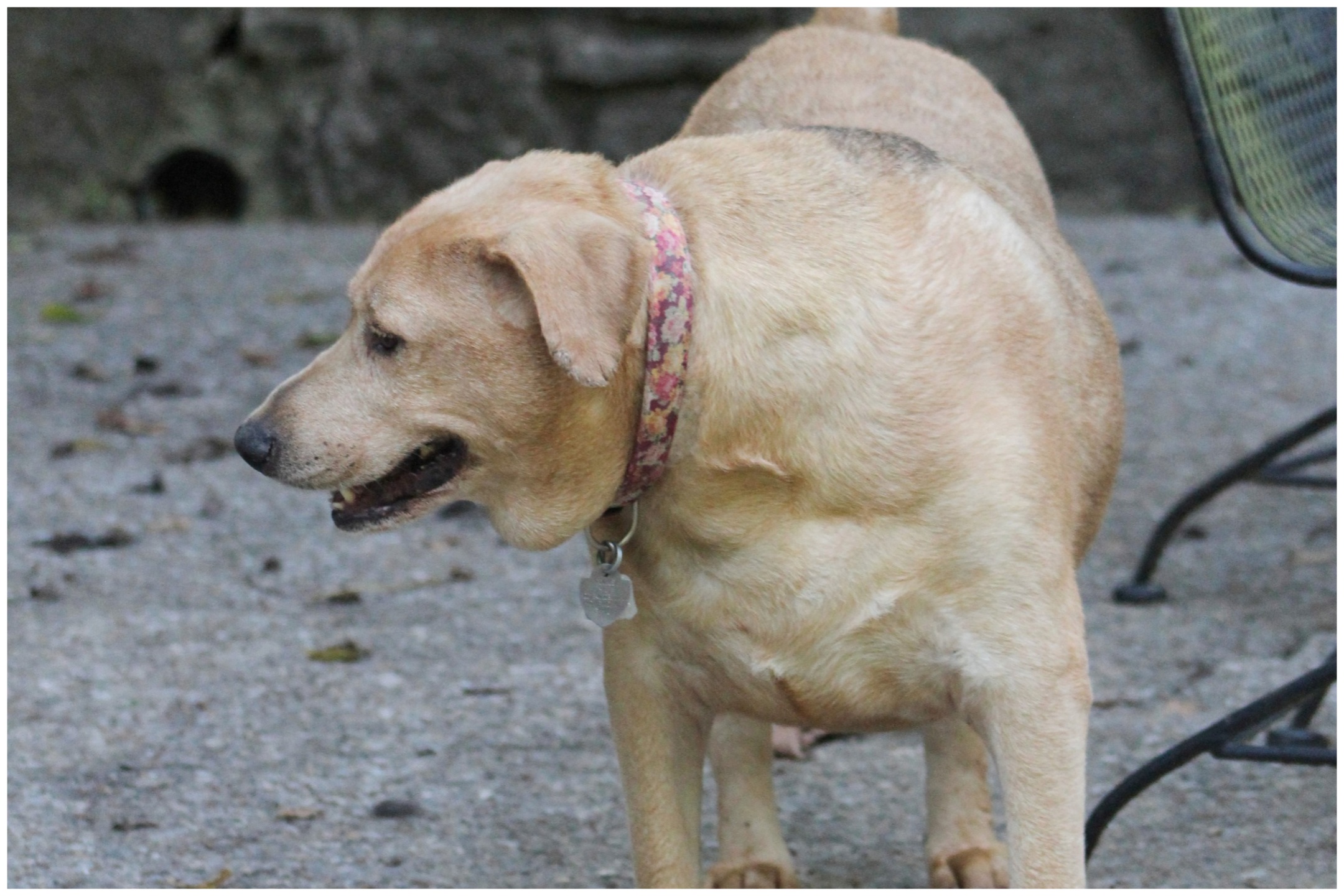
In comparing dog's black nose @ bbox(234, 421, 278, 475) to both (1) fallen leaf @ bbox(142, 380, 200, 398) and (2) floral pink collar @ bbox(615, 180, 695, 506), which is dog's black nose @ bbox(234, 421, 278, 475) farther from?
(1) fallen leaf @ bbox(142, 380, 200, 398)

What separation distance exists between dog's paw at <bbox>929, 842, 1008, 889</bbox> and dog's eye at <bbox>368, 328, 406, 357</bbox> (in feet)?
5.10

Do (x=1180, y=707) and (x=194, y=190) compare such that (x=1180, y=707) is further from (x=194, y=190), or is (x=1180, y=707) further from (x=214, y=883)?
(x=194, y=190)

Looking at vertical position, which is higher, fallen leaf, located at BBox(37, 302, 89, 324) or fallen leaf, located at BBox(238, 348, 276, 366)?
fallen leaf, located at BBox(37, 302, 89, 324)

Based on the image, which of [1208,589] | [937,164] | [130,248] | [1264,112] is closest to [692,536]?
[937,164]

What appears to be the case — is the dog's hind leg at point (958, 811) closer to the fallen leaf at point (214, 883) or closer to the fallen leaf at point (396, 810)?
the fallen leaf at point (396, 810)

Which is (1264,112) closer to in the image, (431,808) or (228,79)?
(431,808)

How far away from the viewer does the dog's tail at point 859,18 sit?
14.0ft

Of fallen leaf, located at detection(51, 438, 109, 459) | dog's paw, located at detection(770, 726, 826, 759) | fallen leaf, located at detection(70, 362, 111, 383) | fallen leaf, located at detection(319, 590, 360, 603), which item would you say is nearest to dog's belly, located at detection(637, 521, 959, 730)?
dog's paw, located at detection(770, 726, 826, 759)

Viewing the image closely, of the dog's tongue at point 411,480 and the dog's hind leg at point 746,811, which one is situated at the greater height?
the dog's tongue at point 411,480

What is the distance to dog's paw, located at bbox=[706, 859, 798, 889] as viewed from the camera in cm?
327

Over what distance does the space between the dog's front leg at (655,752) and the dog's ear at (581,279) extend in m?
0.63

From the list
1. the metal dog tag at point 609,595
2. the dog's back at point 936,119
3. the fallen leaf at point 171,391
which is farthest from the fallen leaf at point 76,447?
the metal dog tag at point 609,595

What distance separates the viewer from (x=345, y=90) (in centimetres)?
920

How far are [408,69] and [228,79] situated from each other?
0.98 meters
